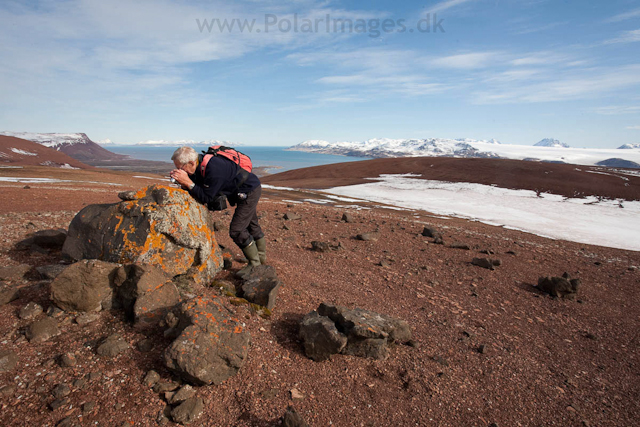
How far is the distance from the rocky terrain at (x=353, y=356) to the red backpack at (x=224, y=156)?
7.11ft

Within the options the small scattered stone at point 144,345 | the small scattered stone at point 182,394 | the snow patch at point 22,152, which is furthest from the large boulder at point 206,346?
the snow patch at point 22,152

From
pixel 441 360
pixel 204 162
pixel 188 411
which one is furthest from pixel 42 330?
pixel 441 360

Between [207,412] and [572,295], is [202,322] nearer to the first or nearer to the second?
[207,412]

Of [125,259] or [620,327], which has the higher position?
[125,259]

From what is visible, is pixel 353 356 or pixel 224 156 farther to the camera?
pixel 224 156

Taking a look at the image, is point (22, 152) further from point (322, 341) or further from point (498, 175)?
point (322, 341)

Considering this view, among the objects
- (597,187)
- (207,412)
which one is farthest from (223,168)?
(597,187)

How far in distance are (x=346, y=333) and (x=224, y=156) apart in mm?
3705

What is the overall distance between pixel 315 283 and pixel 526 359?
13.5ft

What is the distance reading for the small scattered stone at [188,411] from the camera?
3.26 meters

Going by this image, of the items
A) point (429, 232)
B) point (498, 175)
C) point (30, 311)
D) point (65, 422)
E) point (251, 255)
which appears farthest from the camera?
point (498, 175)

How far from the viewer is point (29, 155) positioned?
270 feet

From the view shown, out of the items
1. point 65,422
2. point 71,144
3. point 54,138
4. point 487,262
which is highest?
point 54,138

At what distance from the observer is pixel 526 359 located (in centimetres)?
549
